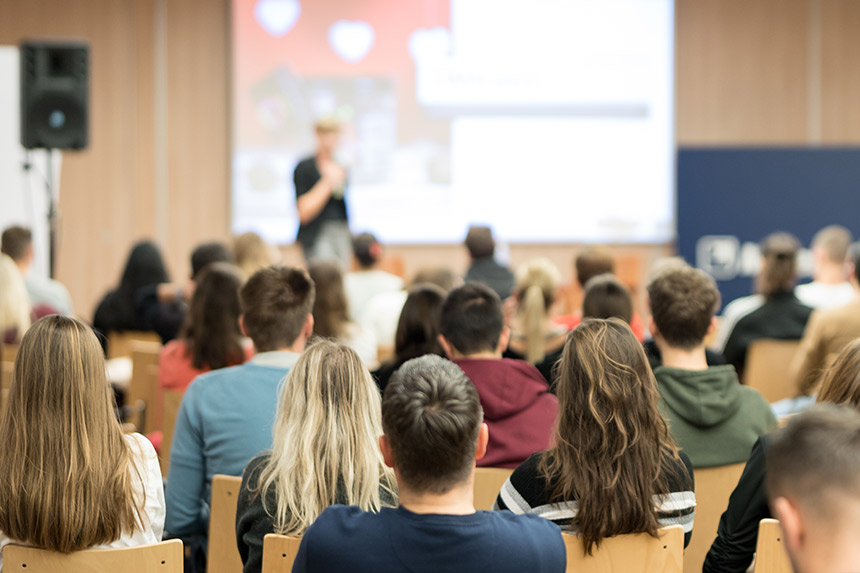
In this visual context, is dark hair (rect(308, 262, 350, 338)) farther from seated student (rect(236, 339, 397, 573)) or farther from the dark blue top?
the dark blue top

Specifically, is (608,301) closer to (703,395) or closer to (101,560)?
(703,395)

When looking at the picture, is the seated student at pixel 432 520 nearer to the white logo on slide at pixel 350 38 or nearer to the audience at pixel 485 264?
the audience at pixel 485 264

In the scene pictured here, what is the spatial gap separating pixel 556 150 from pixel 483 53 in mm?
1136

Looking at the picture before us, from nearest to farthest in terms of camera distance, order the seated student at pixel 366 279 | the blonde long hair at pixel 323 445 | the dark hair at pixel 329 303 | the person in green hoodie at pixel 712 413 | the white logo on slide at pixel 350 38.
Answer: the blonde long hair at pixel 323 445 < the person in green hoodie at pixel 712 413 < the dark hair at pixel 329 303 < the seated student at pixel 366 279 < the white logo on slide at pixel 350 38

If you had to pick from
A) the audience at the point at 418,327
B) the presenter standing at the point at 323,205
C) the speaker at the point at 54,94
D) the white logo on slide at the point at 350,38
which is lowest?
the audience at the point at 418,327

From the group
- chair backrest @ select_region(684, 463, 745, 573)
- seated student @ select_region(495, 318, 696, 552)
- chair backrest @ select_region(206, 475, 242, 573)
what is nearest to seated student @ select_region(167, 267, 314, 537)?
chair backrest @ select_region(206, 475, 242, 573)

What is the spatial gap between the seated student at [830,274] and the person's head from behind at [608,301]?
2.05 metres

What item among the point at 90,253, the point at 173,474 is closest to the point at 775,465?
the point at 173,474

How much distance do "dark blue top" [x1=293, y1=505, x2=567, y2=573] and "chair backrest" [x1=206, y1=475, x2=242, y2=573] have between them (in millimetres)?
654

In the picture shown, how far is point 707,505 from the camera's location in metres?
2.35

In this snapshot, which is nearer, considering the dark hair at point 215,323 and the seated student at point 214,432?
the seated student at point 214,432

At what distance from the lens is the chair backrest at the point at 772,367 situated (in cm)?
422

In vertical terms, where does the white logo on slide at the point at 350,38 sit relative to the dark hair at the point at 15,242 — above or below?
Answer: above


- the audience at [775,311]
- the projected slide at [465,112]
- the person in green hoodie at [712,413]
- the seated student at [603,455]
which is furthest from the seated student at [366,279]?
the seated student at [603,455]
